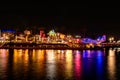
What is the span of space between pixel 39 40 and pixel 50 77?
218ft

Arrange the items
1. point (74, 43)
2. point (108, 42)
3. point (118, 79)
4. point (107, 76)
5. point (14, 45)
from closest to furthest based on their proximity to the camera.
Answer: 1. point (118, 79)
2. point (107, 76)
3. point (14, 45)
4. point (74, 43)
5. point (108, 42)

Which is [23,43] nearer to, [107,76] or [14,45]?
[14,45]

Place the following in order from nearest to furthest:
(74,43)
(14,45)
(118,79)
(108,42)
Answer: (118,79) < (14,45) < (74,43) < (108,42)

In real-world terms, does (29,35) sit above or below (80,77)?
above

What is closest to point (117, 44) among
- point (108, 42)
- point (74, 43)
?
point (108, 42)

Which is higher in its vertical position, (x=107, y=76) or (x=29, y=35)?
(x=29, y=35)

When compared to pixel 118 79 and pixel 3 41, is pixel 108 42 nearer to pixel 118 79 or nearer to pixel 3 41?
pixel 3 41

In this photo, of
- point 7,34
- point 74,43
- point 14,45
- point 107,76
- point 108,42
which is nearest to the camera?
point 107,76

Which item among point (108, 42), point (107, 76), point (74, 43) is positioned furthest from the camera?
point (108, 42)

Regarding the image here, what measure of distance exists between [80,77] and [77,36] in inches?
2966

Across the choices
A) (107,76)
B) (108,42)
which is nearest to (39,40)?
(108,42)

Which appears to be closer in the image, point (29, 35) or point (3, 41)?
point (3, 41)

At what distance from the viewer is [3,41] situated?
78562 mm

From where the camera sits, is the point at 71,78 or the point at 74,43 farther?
the point at 74,43
